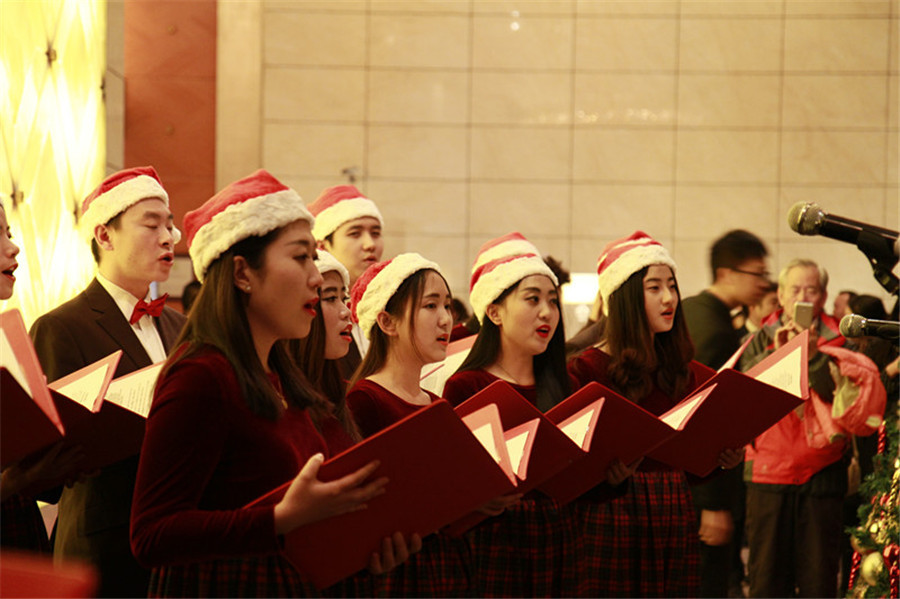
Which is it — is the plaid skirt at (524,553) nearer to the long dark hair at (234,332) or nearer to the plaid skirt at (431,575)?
the plaid skirt at (431,575)

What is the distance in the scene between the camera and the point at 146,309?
10.5ft

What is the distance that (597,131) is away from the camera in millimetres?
9195

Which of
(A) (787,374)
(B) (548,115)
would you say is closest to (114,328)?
(A) (787,374)

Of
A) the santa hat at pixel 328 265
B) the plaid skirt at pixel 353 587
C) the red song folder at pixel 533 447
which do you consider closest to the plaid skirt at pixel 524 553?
the red song folder at pixel 533 447

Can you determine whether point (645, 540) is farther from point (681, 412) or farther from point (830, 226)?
point (830, 226)

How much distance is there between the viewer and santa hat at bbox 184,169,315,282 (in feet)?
6.44

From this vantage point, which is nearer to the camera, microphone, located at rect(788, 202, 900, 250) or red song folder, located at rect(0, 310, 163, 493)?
red song folder, located at rect(0, 310, 163, 493)

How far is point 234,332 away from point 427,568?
109cm

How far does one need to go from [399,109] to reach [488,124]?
2.57 ft

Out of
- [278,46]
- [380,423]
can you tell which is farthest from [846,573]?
[278,46]

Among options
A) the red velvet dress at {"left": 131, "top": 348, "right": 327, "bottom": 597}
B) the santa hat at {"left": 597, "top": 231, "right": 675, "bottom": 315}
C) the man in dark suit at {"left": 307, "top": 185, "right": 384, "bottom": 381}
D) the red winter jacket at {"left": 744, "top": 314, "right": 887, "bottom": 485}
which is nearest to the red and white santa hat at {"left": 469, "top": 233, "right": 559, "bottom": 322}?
the santa hat at {"left": 597, "top": 231, "right": 675, "bottom": 315}

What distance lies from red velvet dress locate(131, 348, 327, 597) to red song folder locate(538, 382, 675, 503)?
43.6 inches

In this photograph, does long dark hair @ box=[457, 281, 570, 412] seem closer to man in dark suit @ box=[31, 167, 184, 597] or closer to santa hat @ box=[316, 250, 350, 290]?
santa hat @ box=[316, 250, 350, 290]

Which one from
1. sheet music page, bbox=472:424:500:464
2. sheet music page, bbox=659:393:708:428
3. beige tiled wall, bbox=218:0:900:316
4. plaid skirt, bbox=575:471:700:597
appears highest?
beige tiled wall, bbox=218:0:900:316
